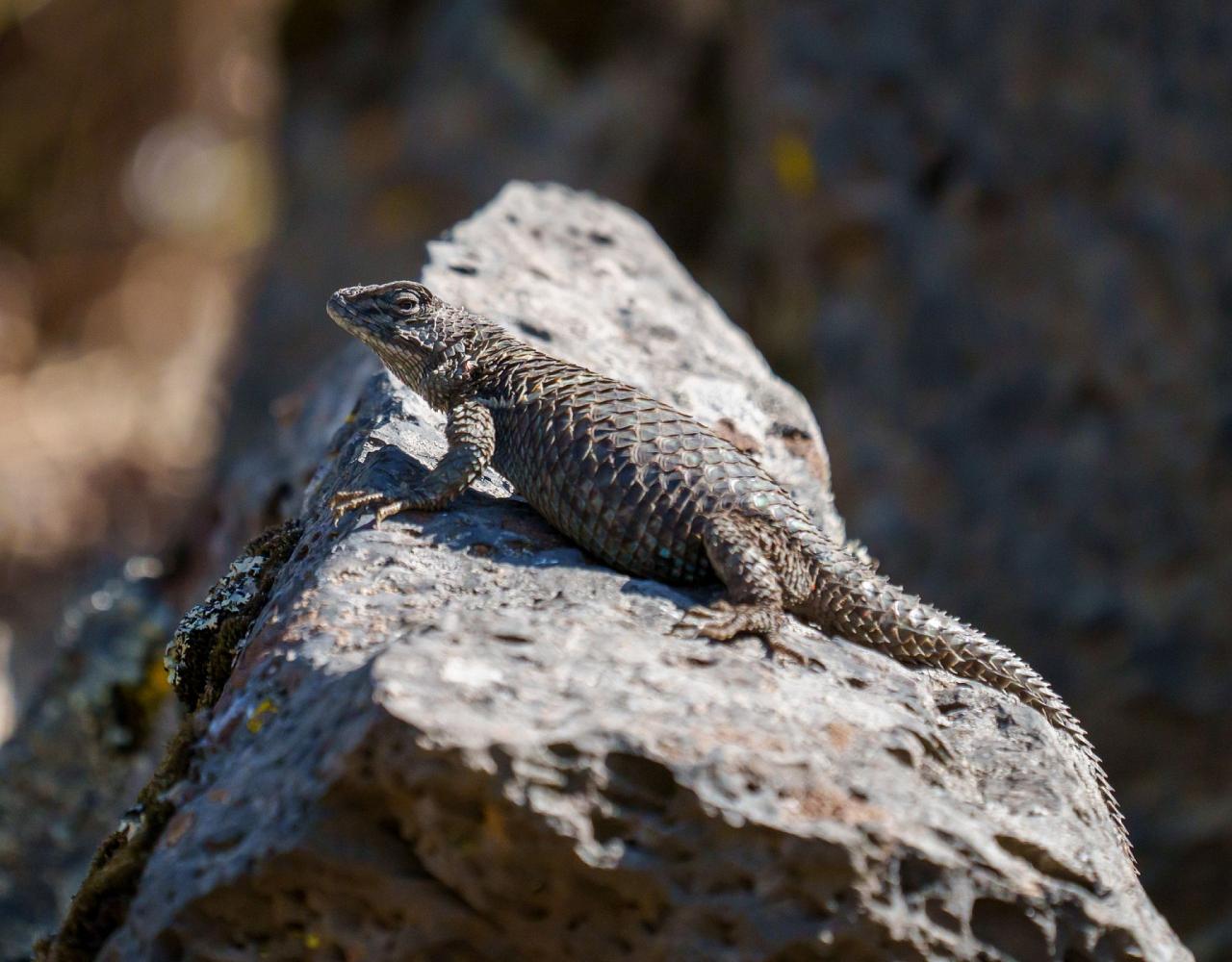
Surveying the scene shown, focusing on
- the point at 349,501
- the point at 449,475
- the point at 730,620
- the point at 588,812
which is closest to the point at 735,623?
the point at 730,620

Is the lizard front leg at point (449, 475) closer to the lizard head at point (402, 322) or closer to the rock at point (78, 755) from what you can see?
the lizard head at point (402, 322)

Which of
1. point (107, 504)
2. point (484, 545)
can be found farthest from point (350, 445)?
point (107, 504)

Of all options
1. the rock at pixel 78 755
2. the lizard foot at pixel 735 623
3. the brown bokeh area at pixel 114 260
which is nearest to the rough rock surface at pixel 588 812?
the lizard foot at pixel 735 623

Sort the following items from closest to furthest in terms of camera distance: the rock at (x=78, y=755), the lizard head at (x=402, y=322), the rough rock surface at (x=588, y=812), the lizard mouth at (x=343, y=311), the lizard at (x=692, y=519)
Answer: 1. the rough rock surface at (x=588, y=812)
2. the lizard at (x=692, y=519)
3. the lizard head at (x=402, y=322)
4. the lizard mouth at (x=343, y=311)
5. the rock at (x=78, y=755)

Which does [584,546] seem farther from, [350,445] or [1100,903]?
[1100,903]

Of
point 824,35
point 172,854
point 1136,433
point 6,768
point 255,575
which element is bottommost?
point 6,768

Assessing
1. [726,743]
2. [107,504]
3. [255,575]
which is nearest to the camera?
[726,743]

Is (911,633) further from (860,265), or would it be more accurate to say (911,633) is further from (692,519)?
(860,265)
